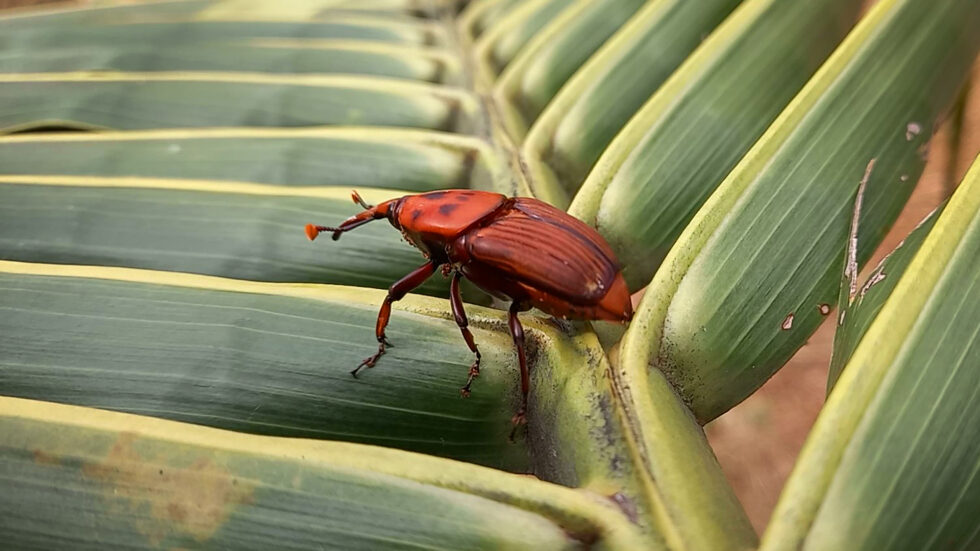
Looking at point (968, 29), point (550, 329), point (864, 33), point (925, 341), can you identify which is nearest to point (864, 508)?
point (925, 341)

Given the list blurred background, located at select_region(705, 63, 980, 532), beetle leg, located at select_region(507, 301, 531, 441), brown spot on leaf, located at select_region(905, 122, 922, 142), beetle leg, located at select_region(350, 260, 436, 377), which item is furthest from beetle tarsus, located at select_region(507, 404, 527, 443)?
blurred background, located at select_region(705, 63, 980, 532)

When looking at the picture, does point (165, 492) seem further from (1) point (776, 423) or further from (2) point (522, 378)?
(1) point (776, 423)

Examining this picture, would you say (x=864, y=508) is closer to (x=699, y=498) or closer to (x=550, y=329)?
(x=699, y=498)

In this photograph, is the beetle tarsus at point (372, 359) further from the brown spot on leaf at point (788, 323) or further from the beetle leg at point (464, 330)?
the brown spot on leaf at point (788, 323)

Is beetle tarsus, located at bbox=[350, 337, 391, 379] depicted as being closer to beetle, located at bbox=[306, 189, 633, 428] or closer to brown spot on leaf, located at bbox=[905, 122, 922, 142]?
beetle, located at bbox=[306, 189, 633, 428]

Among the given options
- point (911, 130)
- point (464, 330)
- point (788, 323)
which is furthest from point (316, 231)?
point (911, 130)

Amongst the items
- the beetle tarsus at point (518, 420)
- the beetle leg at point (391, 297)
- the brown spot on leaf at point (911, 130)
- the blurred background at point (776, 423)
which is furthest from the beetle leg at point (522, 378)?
the blurred background at point (776, 423)
